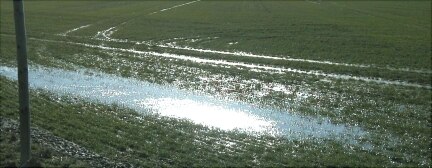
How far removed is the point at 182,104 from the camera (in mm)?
27016

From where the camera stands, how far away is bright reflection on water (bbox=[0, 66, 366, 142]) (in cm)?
2300

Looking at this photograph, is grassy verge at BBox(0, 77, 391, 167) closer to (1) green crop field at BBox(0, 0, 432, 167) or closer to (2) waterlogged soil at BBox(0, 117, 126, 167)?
(1) green crop field at BBox(0, 0, 432, 167)

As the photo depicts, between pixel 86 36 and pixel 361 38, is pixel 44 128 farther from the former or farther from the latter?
pixel 361 38

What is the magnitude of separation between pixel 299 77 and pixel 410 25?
1169 inches

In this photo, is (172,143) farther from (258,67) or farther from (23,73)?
(258,67)

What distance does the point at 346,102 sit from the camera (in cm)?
2766

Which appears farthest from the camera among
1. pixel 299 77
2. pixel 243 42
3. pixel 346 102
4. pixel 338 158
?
pixel 243 42

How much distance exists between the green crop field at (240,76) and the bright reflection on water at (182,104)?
65cm

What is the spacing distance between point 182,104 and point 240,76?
757 centimetres

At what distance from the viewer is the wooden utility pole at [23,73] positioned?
1060cm

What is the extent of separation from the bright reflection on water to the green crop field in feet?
2.13

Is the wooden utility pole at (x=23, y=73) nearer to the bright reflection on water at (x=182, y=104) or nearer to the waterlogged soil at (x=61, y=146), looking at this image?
the waterlogged soil at (x=61, y=146)

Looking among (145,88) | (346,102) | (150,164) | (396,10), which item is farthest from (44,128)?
(396,10)

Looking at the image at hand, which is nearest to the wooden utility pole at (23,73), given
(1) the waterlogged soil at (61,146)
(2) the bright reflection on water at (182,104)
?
(1) the waterlogged soil at (61,146)
